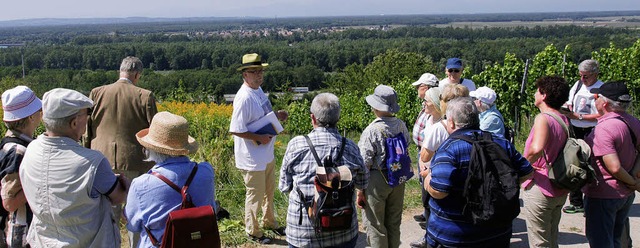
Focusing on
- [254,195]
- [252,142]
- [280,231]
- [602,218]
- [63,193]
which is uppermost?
[63,193]

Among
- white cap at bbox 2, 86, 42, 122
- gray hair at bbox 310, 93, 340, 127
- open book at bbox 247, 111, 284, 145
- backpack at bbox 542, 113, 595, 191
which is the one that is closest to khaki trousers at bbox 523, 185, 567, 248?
backpack at bbox 542, 113, 595, 191

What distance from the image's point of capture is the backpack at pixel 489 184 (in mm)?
2998

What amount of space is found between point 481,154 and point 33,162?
7.54 feet

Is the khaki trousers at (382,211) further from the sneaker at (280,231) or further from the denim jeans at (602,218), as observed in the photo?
the denim jeans at (602,218)

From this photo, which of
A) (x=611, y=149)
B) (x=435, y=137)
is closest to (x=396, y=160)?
(x=435, y=137)

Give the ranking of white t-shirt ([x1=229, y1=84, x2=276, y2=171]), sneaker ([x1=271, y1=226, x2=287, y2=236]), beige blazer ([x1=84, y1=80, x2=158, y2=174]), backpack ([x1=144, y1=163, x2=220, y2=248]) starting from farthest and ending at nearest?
1. sneaker ([x1=271, y1=226, x2=287, y2=236])
2. white t-shirt ([x1=229, y1=84, x2=276, y2=171])
3. beige blazer ([x1=84, y1=80, x2=158, y2=174])
4. backpack ([x1=144, y1=163, x2=220, y2=248])

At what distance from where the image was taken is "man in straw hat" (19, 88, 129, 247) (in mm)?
2727

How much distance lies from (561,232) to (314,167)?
117 inches

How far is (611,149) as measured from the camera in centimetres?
375

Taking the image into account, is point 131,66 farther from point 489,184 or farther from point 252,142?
point 489,184

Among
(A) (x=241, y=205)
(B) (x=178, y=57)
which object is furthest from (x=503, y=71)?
(B) (x=178, y=57)

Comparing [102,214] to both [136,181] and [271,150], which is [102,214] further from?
[271,150]

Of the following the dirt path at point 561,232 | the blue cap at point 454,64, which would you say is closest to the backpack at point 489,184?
the dirt path at point 561,232

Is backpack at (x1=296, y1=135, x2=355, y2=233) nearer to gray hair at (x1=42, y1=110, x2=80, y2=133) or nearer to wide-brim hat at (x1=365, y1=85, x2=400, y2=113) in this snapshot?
wide-brim hat at (x1=365, y1=85, x2=400, y2=113)
